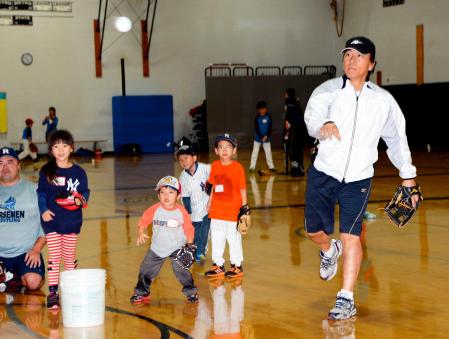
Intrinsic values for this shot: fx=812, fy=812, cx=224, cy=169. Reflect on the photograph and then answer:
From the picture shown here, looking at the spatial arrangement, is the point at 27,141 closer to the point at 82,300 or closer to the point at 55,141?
the point at 55,141

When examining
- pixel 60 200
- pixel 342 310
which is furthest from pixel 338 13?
pixel 342 310

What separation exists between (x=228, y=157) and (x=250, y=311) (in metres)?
1.97

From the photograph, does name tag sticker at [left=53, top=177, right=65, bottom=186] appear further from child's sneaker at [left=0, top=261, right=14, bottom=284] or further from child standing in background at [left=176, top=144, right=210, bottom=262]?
child standing in background at [left=176, top=144, right=210, bottom=262]

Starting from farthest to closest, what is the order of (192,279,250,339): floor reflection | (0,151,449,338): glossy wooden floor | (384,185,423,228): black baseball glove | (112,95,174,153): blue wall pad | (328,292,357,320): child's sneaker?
(112,95,174,153): blue wall pad, (384,185,423,228): black baseball glove, (328,292,357,320): child's sneaker, (0,151,449,338): glossy wooden floor, (192,279,250,339): floor reflection

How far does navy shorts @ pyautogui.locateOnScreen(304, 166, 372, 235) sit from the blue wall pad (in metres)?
25.5

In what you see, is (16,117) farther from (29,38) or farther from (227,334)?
(227,334)

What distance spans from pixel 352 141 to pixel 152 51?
87.6ft

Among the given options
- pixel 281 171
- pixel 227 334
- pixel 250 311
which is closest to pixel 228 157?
pixel 250 311

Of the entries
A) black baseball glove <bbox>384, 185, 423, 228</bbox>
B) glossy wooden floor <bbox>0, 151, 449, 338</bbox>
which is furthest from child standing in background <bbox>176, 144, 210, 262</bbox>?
black baseball glove <bbox>384, 185, 423, 228</bbox>

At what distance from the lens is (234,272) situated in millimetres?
7551

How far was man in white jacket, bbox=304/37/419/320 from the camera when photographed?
5965mm

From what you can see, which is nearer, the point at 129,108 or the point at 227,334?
the point at 227,334

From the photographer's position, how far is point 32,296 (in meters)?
6.93

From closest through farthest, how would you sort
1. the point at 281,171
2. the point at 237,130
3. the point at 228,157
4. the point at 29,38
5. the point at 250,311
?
the point at 250,311, the point at 228,157, the point at 281,171, the point at 29,38, the point at 237,130
